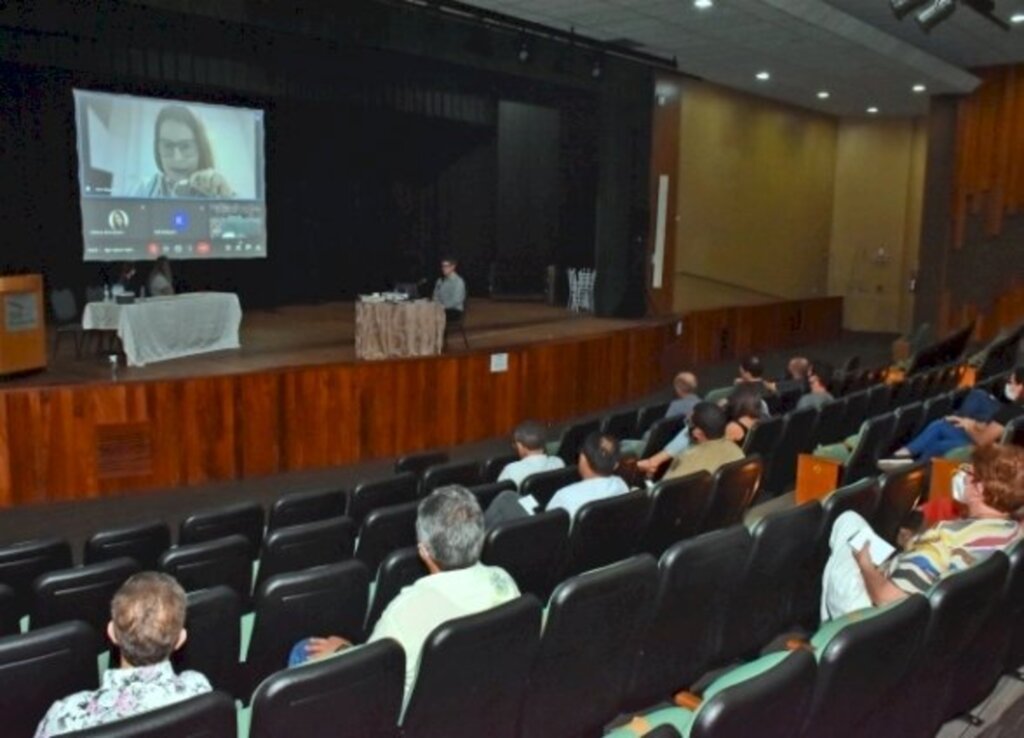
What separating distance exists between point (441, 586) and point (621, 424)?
4215 mm

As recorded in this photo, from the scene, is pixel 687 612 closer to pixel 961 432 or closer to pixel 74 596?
pixel 74 596

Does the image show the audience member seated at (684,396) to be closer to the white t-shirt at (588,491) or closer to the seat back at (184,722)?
the white t-shirt at (588,491)

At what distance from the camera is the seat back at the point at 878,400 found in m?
6.43

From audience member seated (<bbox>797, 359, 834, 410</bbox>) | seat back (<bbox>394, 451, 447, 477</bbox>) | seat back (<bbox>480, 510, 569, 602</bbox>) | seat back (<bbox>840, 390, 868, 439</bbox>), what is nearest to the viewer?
seat back (<bbox>480, 510, 569, 602</bbox>)

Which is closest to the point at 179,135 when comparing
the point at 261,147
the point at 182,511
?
the point at 261,147

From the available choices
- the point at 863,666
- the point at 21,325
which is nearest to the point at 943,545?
the point at 863,666

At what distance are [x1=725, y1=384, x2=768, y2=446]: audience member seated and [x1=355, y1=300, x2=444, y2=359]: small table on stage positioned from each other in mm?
3542

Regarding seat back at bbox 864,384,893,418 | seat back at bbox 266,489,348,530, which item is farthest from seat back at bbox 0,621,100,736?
seat back at bbox 864,384,893,418

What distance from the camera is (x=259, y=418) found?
7.39 meters

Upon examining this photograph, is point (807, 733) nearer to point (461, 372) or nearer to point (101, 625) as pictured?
point (101, 625)

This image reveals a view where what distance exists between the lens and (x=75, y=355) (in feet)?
27.7

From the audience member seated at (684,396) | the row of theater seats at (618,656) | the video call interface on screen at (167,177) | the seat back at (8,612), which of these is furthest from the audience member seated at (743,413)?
the video call interface on screen at (167,177)

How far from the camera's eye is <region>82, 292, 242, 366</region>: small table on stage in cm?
805

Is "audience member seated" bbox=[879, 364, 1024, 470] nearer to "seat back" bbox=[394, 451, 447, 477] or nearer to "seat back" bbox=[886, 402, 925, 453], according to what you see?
"seat back" bbox=[886, 402, 925, 453]
